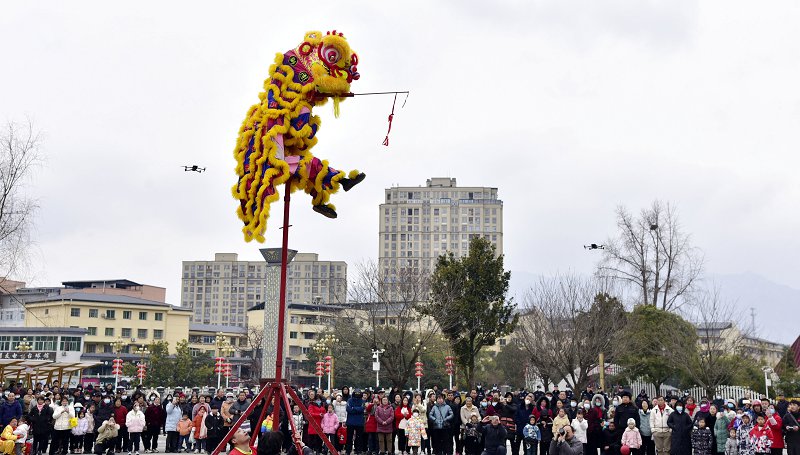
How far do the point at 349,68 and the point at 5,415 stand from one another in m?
12.1

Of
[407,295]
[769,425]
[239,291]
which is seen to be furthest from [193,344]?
[769,425]

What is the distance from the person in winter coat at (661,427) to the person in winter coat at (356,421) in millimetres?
6591

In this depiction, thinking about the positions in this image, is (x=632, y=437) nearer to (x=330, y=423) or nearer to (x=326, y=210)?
(x=330, y=423)

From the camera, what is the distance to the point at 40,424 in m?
18.9

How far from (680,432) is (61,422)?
13.7 m

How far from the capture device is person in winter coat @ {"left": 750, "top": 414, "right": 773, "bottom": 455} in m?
15.9

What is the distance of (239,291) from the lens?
14462 cm

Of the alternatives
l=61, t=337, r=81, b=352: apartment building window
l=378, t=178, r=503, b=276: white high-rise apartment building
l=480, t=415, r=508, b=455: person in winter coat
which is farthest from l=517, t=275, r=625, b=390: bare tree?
l=378, t=178, r=503, b=276: white high-rise apartment building

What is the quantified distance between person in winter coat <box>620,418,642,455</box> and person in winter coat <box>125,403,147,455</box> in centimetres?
1119

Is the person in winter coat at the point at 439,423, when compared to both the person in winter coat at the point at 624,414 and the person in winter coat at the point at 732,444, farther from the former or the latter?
the person in winter coat at the point at 732,444

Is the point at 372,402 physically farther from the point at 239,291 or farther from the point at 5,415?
the point at 239,291

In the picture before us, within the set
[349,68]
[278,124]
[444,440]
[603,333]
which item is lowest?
[444,440]

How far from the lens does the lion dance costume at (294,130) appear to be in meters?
10.9

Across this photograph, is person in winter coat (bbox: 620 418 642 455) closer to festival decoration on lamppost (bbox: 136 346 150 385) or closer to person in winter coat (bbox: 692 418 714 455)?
person in winter coat (bbox: 692 418 714 455)
